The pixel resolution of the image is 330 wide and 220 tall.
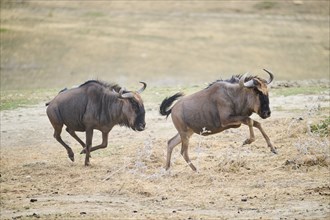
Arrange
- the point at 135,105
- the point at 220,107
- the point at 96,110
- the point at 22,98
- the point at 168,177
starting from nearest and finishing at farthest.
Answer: the point at 168,177
the point at 220,107
the point at 135,105
the point at 96,110
the point at 22,98

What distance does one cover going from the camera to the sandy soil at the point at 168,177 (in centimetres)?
1029

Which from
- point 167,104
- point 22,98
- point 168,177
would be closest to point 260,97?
point 167,104

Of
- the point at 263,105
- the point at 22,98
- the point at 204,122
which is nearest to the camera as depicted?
the point at 263,105

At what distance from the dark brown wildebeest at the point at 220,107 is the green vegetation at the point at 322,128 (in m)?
2.06

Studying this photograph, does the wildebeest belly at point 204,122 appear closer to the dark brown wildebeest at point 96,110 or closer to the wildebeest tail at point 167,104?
the wildebeest tail at point 167,104

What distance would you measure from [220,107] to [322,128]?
8.82 feet

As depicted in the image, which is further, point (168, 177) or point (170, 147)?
point (170, 147)

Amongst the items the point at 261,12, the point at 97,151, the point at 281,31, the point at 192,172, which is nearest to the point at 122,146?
the point at 97,151

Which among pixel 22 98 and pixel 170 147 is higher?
pixel 170 147

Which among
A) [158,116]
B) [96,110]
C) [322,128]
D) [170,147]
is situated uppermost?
[96,110]

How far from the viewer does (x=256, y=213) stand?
9953mm

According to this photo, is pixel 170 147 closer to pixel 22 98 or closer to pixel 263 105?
pixel 263 105

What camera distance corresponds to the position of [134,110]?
522 inches

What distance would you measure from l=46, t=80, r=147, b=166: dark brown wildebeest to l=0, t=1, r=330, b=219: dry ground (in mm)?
506
